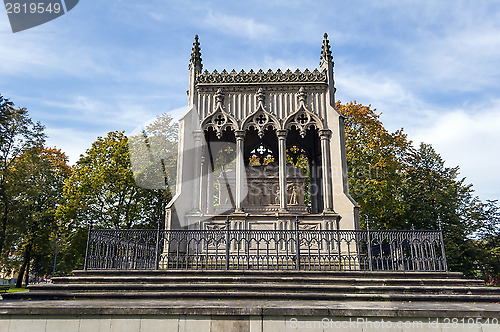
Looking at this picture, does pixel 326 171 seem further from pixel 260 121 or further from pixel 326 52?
pixel 326 52

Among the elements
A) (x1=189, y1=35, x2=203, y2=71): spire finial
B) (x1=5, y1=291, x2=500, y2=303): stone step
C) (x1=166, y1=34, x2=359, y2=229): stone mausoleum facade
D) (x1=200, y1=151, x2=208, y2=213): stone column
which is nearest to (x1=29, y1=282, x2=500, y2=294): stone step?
(x1=5, y1=291, x2=500, y2=303): stone step

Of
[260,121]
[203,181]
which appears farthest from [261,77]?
[203,181]

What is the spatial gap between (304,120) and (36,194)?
2592cm

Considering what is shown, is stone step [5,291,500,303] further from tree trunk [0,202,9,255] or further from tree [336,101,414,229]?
tree trunk [0,202,9,255]

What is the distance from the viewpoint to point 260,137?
683 inches

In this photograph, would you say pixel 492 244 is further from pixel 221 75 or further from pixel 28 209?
pixel 28 209

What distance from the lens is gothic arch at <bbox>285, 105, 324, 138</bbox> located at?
17.1m

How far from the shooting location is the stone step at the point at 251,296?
9672mm

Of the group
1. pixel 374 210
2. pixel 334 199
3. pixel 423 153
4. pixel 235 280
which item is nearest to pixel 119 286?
pixel 235 280

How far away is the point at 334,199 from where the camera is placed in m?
16.1

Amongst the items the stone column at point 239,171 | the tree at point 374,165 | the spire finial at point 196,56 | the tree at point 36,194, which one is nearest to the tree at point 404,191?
the tree at point 374,165

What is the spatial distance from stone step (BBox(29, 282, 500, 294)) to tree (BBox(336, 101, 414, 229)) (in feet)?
51.9

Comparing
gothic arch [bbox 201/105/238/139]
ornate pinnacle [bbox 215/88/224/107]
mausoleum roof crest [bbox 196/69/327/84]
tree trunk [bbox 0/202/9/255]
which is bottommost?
tree trunk [bbox 0/202/9/255]

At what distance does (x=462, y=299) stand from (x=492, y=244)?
27.3 meters
